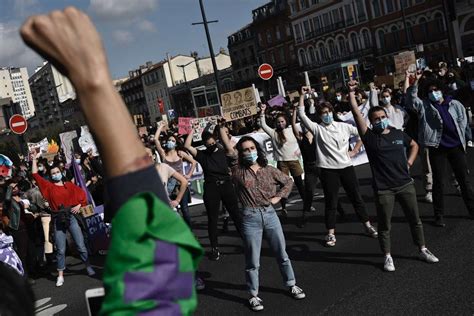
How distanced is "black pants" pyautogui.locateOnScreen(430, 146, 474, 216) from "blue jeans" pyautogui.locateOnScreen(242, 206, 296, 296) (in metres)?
2.75

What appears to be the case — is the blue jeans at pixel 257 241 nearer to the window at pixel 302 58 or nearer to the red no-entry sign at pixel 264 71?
the red no-entry sign at pixel 264 71

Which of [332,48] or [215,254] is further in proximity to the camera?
[332,48]

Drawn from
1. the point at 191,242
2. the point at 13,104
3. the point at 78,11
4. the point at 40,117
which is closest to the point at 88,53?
the point at 78,11

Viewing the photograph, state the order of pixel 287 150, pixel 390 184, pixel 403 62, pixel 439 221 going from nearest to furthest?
pixel 390 184 < pixel 439 221 < pixel 287 150 < pixel 403 62

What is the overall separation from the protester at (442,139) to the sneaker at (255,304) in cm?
305

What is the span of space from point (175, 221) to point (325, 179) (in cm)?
653

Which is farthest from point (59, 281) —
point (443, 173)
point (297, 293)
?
point (443, 173)

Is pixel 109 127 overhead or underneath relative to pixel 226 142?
overhead

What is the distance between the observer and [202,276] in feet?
22.6

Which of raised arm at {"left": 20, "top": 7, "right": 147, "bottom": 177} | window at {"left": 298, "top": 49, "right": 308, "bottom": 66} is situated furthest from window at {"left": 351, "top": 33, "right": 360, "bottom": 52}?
raised arm at {"left": 20, "top": 7, "right": 147, "bottom": 177}

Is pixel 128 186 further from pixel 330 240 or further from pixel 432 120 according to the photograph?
pixel 432 120

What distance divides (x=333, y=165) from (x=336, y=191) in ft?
1.22

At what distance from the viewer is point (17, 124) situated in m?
16.8

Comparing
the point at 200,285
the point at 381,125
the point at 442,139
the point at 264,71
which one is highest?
the point at 264,71
